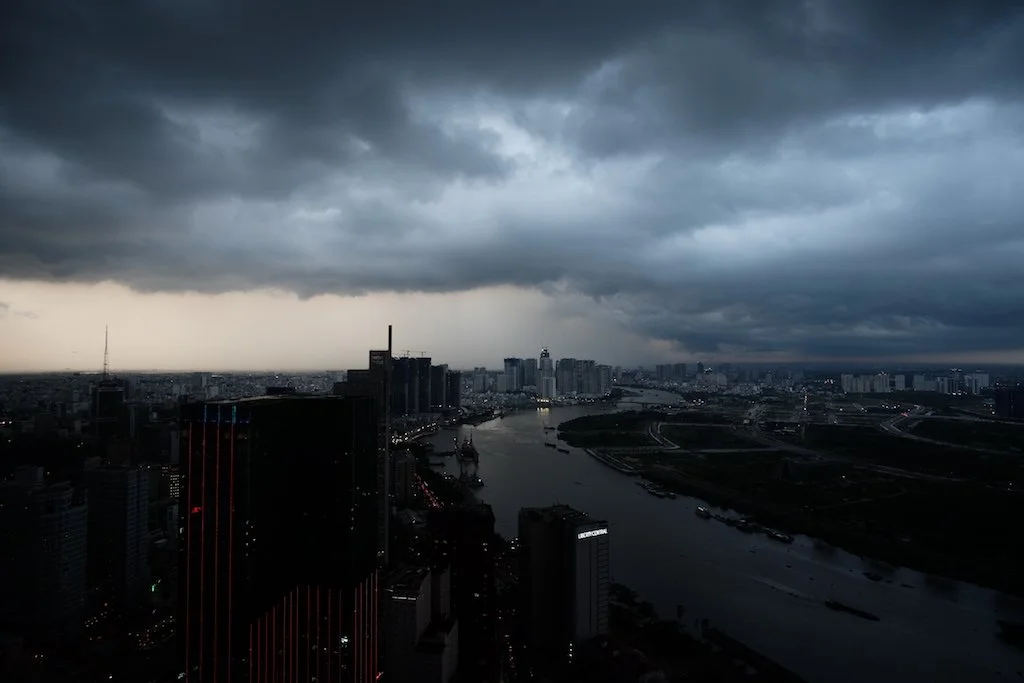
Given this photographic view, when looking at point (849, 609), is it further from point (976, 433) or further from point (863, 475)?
point (976, 433)

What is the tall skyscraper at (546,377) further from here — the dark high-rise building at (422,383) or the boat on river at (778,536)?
the boat on river at (778,536)

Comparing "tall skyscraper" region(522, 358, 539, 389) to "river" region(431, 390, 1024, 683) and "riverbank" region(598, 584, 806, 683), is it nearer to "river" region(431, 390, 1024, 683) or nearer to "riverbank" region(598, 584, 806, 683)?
"river" region(431, 390, 1024, 683)

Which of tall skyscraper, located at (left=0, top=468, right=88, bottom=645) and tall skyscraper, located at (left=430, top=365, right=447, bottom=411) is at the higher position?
tall skyscraper, located at (left=430, top=365, right=447, bottom=411)

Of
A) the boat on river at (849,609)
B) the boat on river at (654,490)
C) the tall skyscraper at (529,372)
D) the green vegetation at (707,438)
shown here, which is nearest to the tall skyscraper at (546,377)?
the tall skyscraper at (529,372)

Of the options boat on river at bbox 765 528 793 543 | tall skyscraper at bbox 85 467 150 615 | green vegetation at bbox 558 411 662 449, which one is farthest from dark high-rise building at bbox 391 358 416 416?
boat on river at bbox 765 528 793 543

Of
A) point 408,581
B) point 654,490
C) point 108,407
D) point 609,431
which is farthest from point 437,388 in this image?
point 408,581
